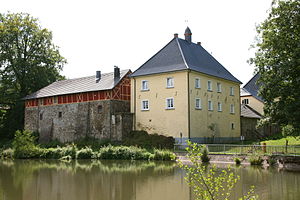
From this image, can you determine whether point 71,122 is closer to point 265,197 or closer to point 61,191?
point 61,191

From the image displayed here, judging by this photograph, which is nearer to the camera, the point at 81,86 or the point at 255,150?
the point at 255,150

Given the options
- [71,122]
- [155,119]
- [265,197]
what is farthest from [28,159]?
[265,197]

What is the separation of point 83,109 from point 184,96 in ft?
37.5

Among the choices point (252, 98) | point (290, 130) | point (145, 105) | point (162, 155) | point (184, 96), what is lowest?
point (162, 155)

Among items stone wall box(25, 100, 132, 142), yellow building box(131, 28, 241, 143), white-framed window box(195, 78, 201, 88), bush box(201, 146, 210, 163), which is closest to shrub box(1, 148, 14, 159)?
stone wall box(25, 100, 132, 142)

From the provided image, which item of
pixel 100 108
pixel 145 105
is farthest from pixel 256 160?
pixel 100 108

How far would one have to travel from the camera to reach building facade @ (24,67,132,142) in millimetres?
31734

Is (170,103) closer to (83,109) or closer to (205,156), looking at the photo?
(205,156)

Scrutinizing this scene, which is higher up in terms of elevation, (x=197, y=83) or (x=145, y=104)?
(x=197, y=83)

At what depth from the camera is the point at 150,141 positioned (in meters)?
27.8

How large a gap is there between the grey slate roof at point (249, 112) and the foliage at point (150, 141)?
11949 millimetres

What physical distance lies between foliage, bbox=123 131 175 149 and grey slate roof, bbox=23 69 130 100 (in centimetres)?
594

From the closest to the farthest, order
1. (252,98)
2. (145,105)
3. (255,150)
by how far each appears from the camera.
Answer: (255,150) < (145,105) < (252,98)

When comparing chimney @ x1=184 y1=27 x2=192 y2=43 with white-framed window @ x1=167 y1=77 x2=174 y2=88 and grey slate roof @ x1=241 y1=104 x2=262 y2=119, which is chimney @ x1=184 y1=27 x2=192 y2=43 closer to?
white-framed window @ x1=167 y1=77 x2=174 y2=88
